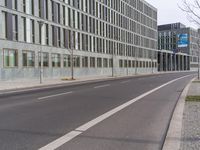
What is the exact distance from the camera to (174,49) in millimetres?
122750

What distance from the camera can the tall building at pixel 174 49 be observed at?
115312mm

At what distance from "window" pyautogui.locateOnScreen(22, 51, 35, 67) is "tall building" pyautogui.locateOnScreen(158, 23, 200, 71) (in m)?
78.5

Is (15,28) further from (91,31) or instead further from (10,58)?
(91,31)

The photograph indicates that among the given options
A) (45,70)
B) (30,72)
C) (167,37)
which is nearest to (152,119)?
(30,72)

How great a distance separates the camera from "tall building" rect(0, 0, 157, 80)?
36.6 metres

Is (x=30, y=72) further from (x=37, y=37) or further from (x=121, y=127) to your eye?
(x=121, y=127)

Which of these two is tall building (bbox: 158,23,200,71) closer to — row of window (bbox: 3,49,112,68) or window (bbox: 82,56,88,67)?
row of window (bbox: 3,49,112,68)

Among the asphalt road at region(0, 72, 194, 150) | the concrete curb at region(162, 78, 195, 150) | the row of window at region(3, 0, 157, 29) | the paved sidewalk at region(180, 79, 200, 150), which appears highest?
the row of window at region(3, 0, 157, 29)

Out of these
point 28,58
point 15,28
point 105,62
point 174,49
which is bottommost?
point 105,62

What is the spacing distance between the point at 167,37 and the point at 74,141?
417 feet

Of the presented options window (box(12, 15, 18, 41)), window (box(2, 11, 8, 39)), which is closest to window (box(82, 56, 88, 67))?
window (box(12, 15, 18, 41))

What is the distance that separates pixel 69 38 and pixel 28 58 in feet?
42.8

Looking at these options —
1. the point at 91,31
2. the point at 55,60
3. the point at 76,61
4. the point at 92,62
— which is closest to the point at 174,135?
the point at 55,60

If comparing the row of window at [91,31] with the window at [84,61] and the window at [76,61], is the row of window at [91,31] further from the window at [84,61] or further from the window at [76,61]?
the window at [84,61]
